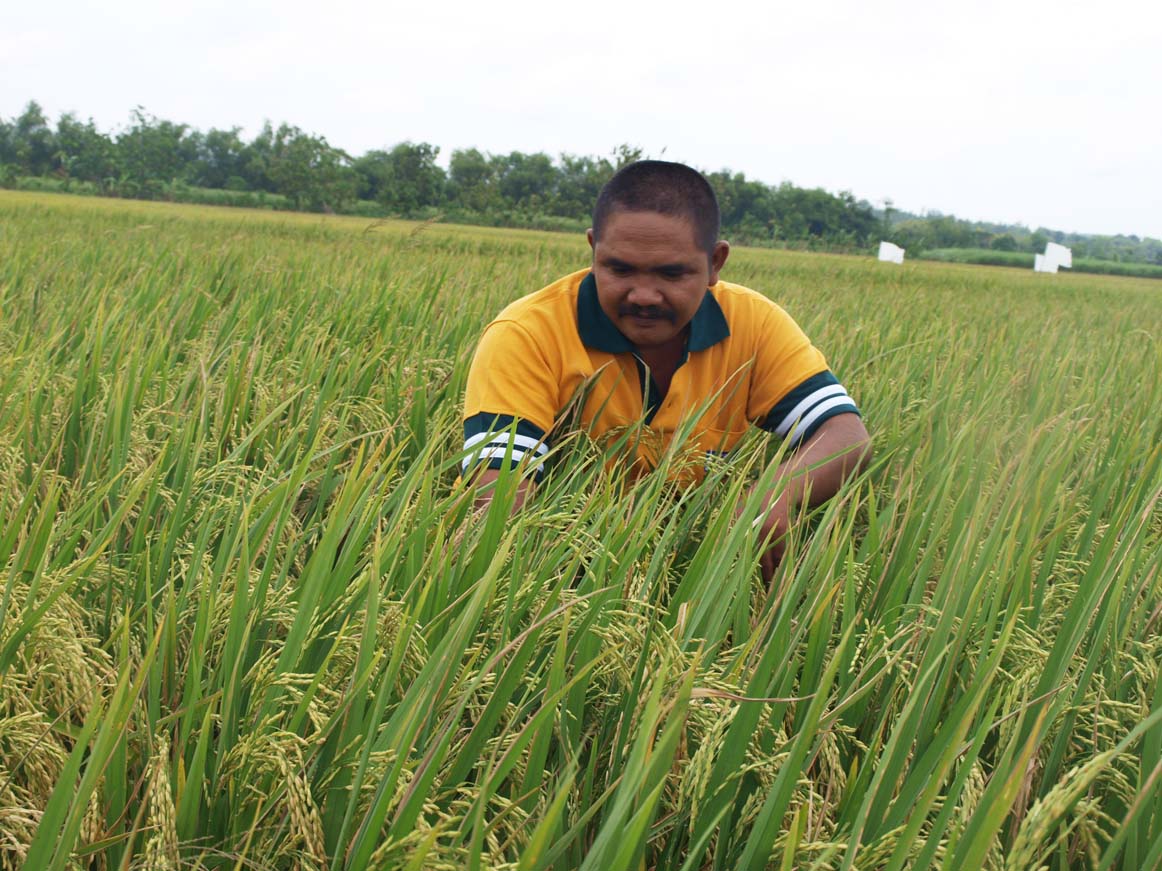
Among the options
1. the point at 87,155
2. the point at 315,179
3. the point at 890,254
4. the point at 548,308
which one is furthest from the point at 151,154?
the point at 548,308

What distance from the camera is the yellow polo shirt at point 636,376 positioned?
1832mm

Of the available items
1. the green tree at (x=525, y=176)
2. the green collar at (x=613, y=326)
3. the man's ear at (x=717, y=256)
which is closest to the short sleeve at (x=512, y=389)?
the green collar at (x=613, y=326)

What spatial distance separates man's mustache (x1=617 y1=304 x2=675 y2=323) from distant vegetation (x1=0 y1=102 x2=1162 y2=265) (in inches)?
771

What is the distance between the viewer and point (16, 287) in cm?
361

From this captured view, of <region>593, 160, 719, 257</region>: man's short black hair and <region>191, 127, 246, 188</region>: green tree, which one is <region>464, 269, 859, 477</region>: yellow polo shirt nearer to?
<region>593, 160, 719, 257</region>: man's short black hair

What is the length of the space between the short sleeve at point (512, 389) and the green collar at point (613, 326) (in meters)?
0.12

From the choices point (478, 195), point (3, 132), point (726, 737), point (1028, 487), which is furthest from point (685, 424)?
point (3, 132)

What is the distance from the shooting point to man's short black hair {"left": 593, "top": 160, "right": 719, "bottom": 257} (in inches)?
73.4

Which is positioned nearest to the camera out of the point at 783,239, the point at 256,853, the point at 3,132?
the point at 256,853

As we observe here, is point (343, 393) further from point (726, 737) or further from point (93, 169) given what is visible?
point (93, 169)

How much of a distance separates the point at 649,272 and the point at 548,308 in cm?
27

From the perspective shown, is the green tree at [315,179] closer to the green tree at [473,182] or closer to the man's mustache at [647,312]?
the green tree at [473,182]

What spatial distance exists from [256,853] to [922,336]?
3.73 metres

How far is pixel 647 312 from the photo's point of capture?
6.28 feet
